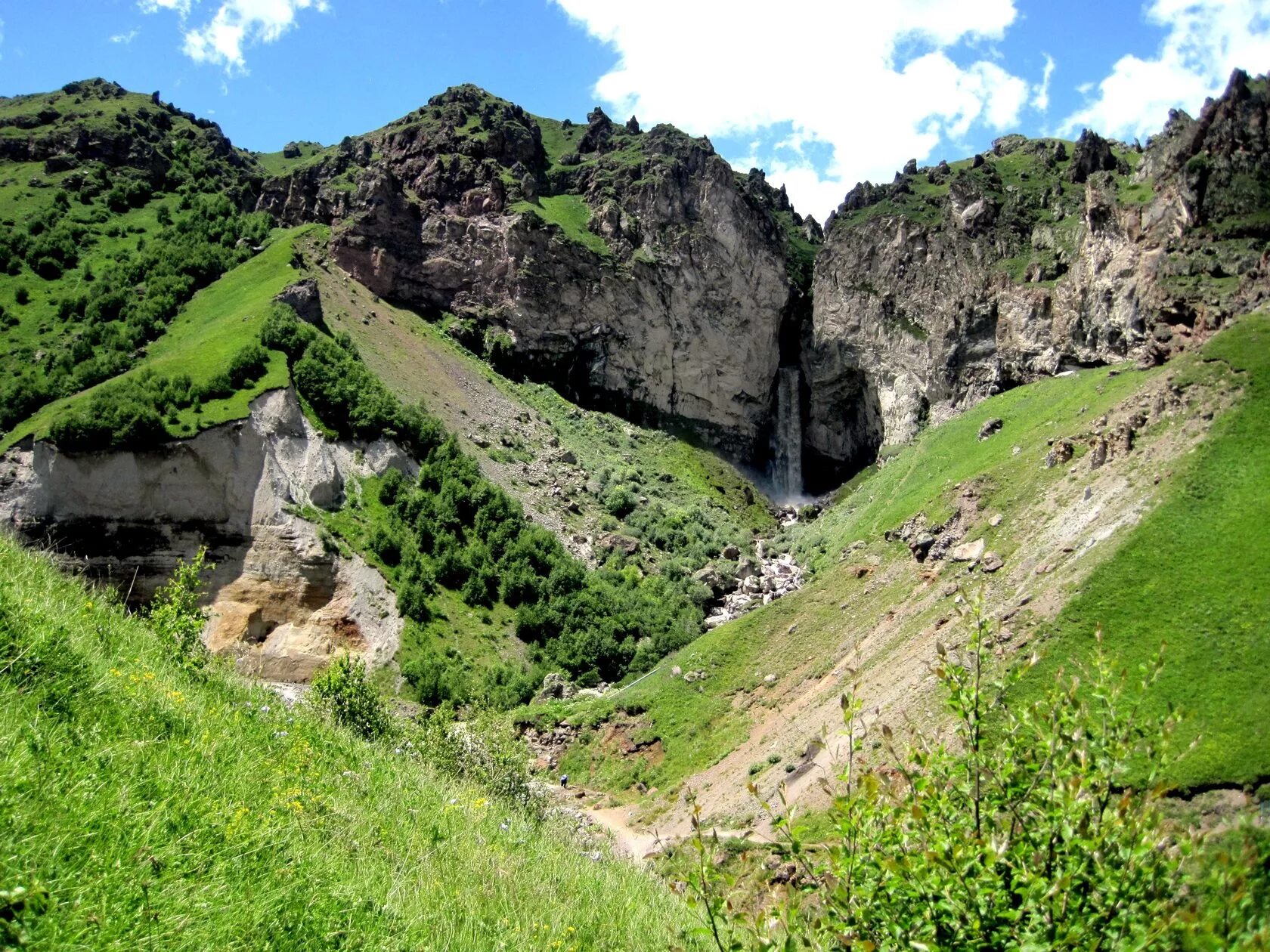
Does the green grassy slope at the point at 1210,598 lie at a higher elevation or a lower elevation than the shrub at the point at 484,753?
higher

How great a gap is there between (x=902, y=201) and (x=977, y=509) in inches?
2454

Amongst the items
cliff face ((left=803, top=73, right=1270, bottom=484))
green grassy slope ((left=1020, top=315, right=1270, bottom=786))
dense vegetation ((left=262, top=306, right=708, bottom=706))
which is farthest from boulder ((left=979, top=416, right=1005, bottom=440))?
green grassy slope ((left=1020, top=315, right=1270, bottom=786))

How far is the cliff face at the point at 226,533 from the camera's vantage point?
4503cm

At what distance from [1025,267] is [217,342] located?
66.6 meters

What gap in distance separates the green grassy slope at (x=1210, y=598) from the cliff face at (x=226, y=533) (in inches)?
1446

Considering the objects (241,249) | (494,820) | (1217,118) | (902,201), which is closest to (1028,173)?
(902,201)

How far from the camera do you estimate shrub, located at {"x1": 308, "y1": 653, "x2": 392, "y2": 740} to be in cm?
2309

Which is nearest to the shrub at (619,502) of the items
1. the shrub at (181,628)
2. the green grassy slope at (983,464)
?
the green grassy slope at (983,464)

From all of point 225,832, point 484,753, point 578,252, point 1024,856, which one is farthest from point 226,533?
point 578,252

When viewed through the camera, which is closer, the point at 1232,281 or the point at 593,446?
the point at 1232,281

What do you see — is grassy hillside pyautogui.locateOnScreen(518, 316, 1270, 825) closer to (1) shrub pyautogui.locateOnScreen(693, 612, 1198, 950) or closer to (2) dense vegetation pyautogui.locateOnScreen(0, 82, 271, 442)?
(1) shrub pyautogui.locateOnScreen(693, 612, 1198, 950)

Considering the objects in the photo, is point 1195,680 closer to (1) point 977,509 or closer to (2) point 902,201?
(1) point 977,509

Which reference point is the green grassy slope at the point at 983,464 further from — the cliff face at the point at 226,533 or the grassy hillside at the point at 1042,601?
the cliff face at the point at 226,533

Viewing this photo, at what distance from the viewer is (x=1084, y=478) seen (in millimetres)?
34438
